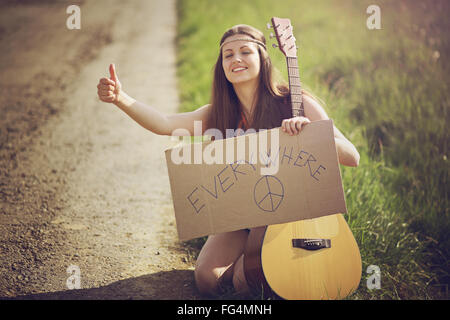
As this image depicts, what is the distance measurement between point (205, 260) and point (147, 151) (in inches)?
77.5

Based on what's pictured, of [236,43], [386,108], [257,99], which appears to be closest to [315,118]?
[257,99]

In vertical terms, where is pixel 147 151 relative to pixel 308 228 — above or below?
above

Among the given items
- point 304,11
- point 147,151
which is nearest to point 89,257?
point 147,151

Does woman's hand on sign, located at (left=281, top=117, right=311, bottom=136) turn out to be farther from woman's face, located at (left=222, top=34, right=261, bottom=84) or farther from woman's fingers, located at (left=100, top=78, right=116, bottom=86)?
woman's fingers, located at (left=100, top=78, right=116, bottom=86)

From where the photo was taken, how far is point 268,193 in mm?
1600

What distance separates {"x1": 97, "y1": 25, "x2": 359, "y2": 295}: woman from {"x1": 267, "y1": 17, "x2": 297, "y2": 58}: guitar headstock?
0.10 m

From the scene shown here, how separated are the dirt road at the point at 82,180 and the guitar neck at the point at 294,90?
43.7 inches

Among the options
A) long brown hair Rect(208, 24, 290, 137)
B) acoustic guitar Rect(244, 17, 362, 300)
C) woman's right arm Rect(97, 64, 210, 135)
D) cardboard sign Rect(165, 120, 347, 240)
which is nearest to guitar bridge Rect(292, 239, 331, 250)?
acoustic guitar Rect(244, 17, 362, 300)

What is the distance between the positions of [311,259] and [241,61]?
1.05 meters

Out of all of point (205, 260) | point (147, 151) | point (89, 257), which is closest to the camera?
point (205, 260)

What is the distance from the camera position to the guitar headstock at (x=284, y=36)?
179cm

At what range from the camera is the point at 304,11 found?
328 inches

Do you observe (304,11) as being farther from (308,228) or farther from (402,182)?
(308,228)
